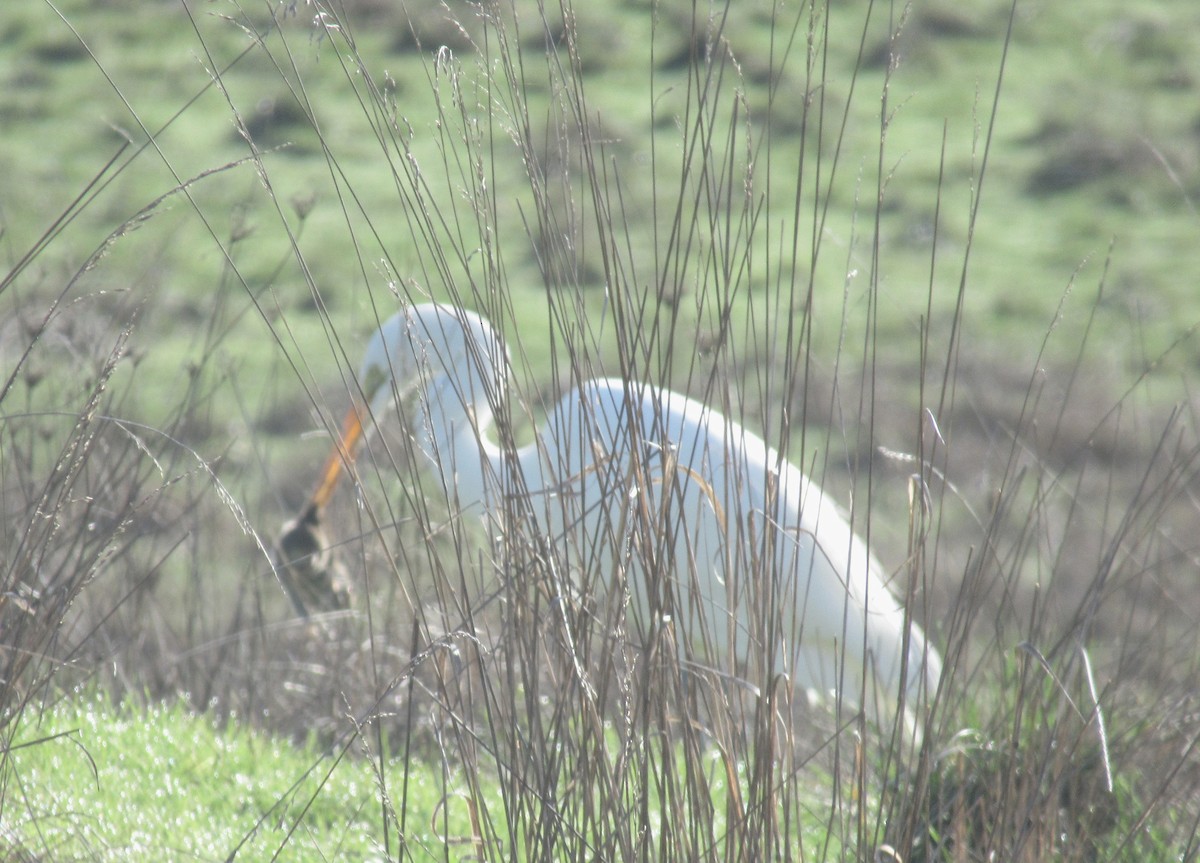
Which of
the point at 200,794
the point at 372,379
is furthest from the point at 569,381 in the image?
the point at 372,379

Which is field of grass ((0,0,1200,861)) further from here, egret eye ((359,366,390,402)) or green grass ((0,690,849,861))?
egret eye ((359,366,390,402))

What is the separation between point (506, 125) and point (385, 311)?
4.85 meters

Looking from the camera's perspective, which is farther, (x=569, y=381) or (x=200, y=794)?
(x=200, y=794)

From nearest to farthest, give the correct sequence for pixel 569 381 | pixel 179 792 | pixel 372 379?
pixel 569 381 → pixel 179 792 → pixel 372 379

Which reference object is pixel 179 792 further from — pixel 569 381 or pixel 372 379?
pixel 372 379

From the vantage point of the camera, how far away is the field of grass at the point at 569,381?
150 centimetres

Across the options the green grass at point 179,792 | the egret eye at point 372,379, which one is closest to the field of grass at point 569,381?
the green grass at point 179,792

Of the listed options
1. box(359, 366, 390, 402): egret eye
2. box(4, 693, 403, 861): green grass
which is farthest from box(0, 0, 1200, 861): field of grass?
box(359, 366, 390, 402): egret eye

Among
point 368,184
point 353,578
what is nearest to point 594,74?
point 368,184

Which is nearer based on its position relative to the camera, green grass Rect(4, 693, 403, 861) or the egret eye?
green grass Rect(4, 693, 403, 861)

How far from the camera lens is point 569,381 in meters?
2.12

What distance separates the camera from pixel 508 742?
1.52m

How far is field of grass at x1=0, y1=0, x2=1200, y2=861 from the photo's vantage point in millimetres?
1495

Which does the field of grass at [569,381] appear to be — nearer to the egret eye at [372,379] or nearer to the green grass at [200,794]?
the green grass at [200,794]
